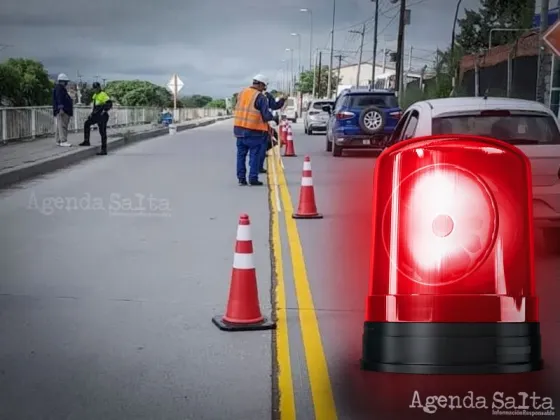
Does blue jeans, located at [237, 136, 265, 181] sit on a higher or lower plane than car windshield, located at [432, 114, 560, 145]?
lower

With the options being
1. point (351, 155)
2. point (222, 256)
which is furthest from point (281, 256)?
point (351, 155)

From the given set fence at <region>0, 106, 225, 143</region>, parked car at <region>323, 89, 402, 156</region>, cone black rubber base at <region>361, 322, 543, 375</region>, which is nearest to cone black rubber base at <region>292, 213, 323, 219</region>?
cone black rubber base at <region>361, 322, 543, 375</region>

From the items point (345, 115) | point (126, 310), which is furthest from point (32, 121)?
point (126, 310)

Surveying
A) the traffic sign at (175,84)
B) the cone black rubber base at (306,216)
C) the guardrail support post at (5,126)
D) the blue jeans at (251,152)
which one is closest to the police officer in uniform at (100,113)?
the guardrail support post at (5,126)

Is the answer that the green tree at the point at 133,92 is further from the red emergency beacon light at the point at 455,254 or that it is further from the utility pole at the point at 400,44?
the red emergency beacon light at the point at 455,254

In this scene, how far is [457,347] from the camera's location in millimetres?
4883

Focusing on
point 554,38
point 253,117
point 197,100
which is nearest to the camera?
point 554,38

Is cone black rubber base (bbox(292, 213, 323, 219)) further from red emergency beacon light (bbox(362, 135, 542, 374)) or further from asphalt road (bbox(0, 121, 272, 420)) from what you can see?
red emergency beacon light (bbox(362, 135, 542, 374))

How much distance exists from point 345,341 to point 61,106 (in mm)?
17979

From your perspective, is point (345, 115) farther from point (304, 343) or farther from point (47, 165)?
point (304, 343)

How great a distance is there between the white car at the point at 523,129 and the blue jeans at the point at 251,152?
5.72m

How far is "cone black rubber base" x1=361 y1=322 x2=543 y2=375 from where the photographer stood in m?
4.87

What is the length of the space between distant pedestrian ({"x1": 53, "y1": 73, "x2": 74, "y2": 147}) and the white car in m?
14.7

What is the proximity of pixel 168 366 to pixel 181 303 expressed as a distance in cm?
166
